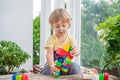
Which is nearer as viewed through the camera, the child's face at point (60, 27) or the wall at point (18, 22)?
the child's face at point (60, 27)

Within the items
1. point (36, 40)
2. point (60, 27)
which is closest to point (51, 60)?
point (60, 27)

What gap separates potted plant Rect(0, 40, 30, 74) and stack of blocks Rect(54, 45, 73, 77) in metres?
0.28

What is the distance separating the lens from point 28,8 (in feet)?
6.93

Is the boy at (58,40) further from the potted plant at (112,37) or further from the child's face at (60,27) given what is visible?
the potted plant at (112,37)

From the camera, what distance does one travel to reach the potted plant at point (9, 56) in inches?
65.0

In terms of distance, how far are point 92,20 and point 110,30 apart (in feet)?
2.05

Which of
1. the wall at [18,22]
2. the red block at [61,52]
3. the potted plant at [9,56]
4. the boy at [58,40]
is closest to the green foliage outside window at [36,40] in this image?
the wall at [18,22]

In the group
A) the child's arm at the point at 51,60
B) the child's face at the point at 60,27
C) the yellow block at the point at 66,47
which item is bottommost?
the child's arm at the point at 51,60

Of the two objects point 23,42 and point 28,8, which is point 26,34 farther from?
point 28,8

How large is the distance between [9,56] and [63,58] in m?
0.36

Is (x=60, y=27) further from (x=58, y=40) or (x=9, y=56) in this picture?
(x=9, y=56)

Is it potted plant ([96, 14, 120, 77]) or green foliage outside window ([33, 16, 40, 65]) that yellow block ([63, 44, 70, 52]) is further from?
green foliage outside window ([33, 16, 40, 65])

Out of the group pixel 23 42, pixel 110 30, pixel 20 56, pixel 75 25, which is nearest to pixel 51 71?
pixel 20 56

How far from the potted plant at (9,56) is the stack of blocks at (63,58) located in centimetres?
28
